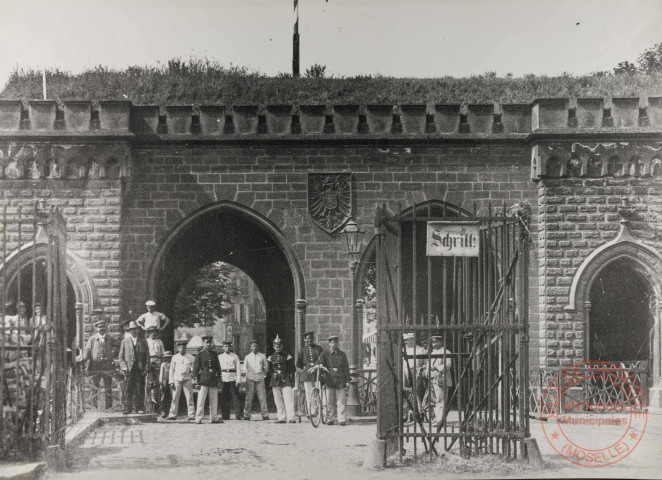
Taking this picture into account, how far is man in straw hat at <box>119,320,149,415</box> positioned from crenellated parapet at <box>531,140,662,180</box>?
27.3 ft

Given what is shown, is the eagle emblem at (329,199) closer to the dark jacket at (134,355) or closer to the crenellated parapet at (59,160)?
the crenellated parapet at (59,160)

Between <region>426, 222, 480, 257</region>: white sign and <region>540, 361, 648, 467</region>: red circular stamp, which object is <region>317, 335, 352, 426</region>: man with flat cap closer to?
<region>540, 361, 648, 467</region>: red circular stamp

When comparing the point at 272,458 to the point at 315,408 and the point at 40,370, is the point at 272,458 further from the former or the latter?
the point at 315,408

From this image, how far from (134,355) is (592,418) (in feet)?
26.1

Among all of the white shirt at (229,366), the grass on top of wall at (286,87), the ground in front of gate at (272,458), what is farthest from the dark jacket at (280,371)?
the grass on top of wall at (286,87)

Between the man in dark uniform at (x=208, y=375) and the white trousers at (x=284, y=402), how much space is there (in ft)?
3.36

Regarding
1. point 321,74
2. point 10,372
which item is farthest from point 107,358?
point 321,74

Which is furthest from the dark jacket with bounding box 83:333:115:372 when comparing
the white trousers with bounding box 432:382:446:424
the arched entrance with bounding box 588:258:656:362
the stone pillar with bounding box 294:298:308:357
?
the arched entrance with bounding box 588:258:656:362

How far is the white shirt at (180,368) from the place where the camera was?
55.2ft

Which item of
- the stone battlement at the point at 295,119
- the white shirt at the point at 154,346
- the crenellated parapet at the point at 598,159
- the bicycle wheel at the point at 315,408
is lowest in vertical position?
the bicycle wheel at the point at 315,408

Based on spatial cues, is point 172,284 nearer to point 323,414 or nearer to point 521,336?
point 323,414

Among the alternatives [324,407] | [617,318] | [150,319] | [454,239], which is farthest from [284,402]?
[454,239]

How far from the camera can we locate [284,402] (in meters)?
16.8

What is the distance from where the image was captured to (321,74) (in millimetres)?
27984
